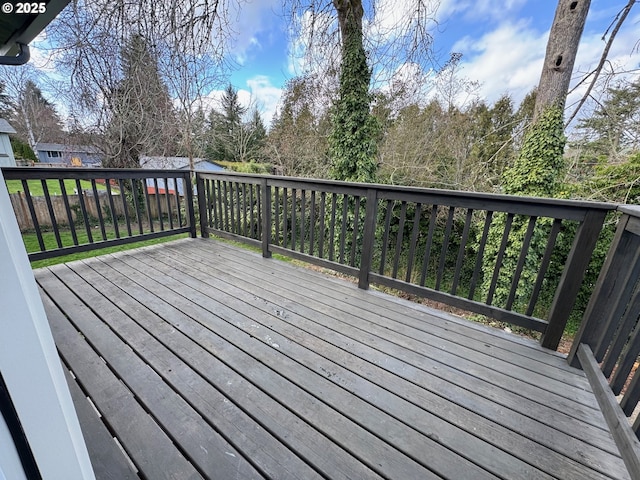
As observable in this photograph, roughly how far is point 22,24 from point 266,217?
7.36 feet

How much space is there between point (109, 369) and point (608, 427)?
2.40 meters

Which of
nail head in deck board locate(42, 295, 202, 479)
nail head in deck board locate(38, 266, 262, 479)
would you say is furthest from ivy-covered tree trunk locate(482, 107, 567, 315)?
nail head in deck board locate(42, 295, 202, 479)

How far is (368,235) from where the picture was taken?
234 cm

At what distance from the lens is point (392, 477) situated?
3.25 ft

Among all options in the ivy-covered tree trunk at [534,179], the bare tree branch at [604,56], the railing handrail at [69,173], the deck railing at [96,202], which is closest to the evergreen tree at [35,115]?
the deck railing at [96,202]

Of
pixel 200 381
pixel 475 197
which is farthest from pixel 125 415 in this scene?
pixel 475 197

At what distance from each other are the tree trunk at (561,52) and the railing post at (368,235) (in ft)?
12.4

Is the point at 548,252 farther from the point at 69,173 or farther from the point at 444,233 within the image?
the point at 69,173

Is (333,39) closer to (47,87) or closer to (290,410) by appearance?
(290,410)

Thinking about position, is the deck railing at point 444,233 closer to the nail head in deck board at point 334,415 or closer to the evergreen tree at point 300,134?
the nail head in deck board at point 334,415

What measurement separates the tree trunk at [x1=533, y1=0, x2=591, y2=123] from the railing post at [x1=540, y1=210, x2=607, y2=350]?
3.65 meters

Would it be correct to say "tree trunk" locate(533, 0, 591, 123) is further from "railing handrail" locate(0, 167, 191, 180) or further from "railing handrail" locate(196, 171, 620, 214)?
"railing handrail" locate(0, 167, 191, 180)

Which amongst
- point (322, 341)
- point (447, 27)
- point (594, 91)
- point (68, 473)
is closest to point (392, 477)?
point (322, 341)

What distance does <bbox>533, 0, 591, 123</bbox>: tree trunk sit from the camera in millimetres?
3854
